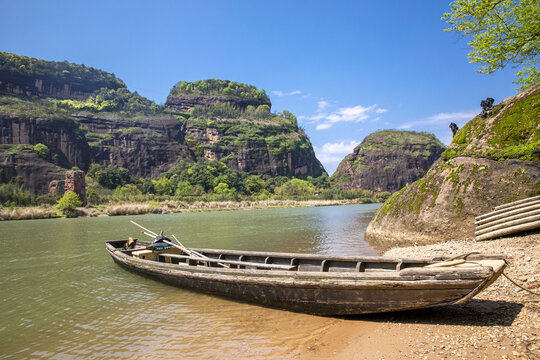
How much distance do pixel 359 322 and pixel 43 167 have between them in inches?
4172

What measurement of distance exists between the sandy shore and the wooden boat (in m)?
0.39

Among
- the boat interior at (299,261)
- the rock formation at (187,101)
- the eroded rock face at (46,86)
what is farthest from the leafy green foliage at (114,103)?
the boat interior at (299,261)

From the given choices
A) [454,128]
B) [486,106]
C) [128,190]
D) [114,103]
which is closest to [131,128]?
[114,103]

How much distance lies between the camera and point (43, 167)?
88125mm

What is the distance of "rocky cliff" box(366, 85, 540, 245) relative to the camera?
34.8 feet

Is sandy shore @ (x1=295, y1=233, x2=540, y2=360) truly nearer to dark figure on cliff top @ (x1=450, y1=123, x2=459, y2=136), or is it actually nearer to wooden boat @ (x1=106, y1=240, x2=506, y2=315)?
wooden boat @ (x1=106, y1=240, x2=506, y2=315)

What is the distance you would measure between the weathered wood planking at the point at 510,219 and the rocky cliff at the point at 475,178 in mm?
716

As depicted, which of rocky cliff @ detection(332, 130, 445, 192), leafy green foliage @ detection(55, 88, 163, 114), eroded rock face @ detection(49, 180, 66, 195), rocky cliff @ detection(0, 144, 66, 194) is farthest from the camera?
rocky cliff @ detection(332, 130, 445, 192)

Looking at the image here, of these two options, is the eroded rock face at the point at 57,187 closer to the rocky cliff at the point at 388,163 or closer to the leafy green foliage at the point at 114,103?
the leafy green foliage at the point at 114,103

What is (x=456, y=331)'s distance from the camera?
4906 mm

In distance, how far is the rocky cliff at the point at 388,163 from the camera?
172m

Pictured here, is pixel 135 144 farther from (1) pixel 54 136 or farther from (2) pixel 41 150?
(2) pixel 41 150

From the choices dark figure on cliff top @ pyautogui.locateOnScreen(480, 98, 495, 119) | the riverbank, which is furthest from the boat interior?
the riverbank

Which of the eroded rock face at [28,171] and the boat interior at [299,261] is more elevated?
the eroded rock face at [28,171]
